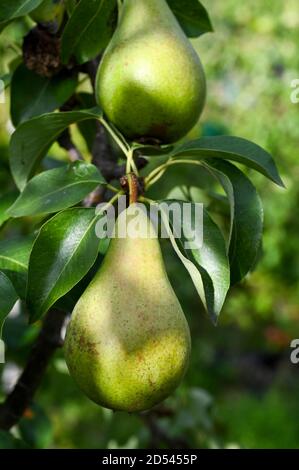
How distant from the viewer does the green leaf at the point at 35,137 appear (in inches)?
30.0

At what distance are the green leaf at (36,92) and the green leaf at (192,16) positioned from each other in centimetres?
15

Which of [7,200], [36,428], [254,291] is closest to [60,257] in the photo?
[7,200]

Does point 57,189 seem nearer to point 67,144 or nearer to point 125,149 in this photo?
point 125,149

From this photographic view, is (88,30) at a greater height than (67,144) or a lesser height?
greater

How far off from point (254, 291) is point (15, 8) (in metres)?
2.92

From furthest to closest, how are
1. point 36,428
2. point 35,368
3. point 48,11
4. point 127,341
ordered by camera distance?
point 36,428 < point 35,368 < point 48,11 < point 127,341

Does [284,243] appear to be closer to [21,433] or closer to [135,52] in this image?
[21,433]

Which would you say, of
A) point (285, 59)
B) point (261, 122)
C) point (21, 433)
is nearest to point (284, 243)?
point (261, 122)

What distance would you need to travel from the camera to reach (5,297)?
654mm

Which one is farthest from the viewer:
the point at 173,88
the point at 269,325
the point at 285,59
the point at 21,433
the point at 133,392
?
the point at 269,325

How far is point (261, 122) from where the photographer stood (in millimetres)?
3195

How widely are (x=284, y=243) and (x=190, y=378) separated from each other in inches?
30.6
